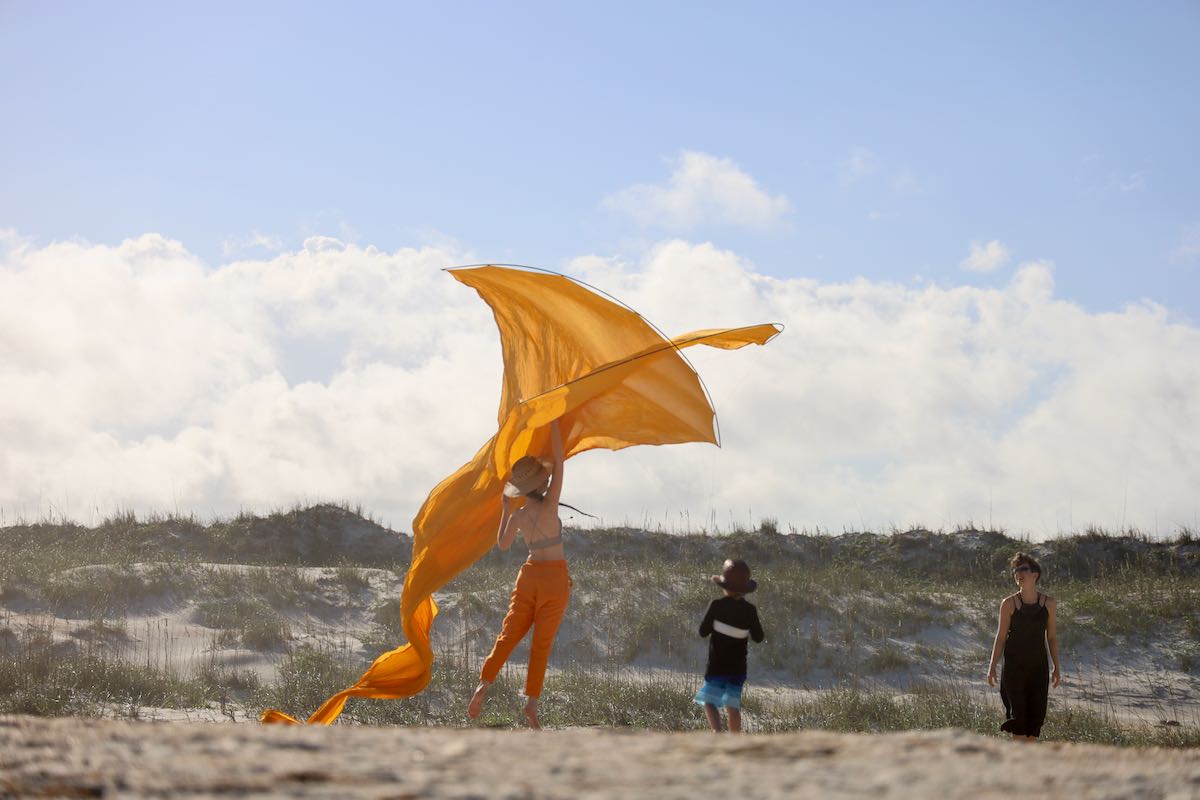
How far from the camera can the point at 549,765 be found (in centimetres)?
348

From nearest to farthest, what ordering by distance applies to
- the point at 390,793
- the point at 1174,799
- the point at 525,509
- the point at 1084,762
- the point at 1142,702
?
the point at 390,793, the point at 1174,799, the point at 1084,762, the point at 525,509, the point at 1142,702

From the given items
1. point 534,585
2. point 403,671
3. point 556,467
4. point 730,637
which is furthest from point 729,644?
point 403,671

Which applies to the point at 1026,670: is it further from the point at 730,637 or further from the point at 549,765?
the point at 549,765

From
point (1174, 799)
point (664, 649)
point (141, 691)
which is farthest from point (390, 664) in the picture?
point (664, 649)

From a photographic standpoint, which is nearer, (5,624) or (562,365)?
(562,365)

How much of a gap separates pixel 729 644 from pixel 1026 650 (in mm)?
2264

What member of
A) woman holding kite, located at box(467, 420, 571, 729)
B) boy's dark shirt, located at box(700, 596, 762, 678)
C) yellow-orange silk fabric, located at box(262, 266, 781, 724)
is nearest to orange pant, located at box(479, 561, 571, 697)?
woman holding kite, located at box(467, 420, 571, 729)

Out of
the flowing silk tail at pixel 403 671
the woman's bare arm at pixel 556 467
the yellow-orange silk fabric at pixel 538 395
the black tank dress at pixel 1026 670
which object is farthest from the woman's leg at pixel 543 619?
the black tank dress at pixel 1026 670

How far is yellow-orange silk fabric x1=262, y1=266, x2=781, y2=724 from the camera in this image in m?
8.22

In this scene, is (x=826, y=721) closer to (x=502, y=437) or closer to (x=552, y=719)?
(x=552, y=719)

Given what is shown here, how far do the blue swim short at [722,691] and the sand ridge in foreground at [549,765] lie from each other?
3330 mm

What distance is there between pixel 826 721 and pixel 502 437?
5.17 meters

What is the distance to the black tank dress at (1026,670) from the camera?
777 cm

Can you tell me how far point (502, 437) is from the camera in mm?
8125
